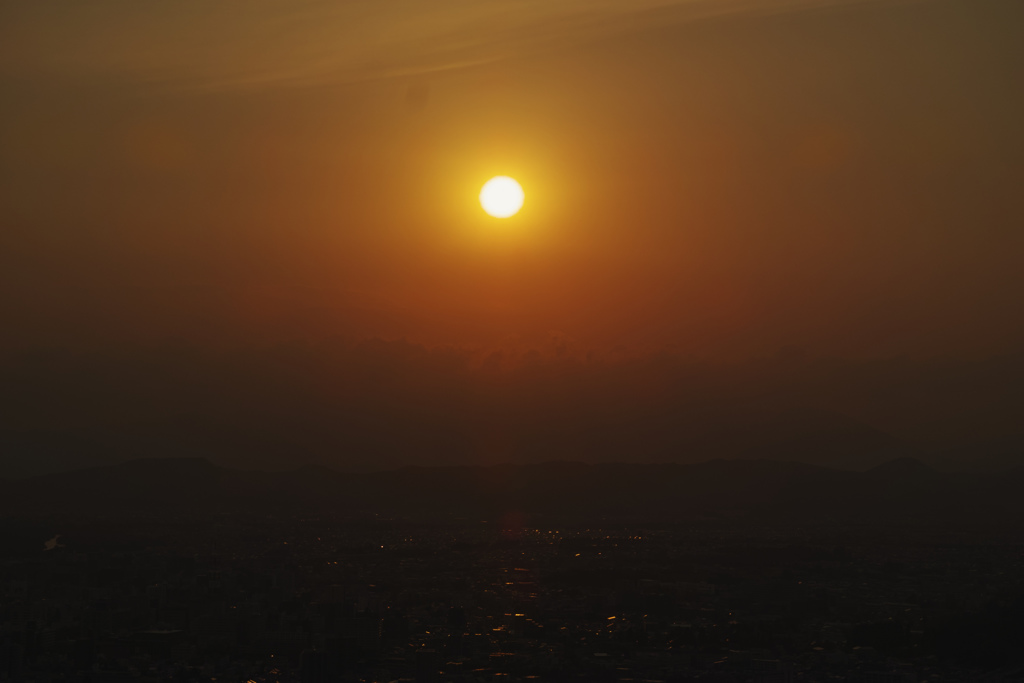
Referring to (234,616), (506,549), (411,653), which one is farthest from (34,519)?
(411,653)

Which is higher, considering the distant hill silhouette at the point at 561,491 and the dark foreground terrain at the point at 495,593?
the distant hill silhouette at the point at 561,491

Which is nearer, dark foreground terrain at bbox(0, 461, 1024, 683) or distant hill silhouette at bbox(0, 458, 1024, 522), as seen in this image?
dark foreground terrain at bbox(0, 461, 1024, 683)

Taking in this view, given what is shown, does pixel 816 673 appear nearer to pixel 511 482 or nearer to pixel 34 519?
pixel 34 519

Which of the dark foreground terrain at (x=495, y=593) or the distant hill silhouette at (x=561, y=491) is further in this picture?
the distant hill silhouette at (x=561, y=491)

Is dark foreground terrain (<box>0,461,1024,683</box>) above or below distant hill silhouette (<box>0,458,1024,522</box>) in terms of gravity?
below
